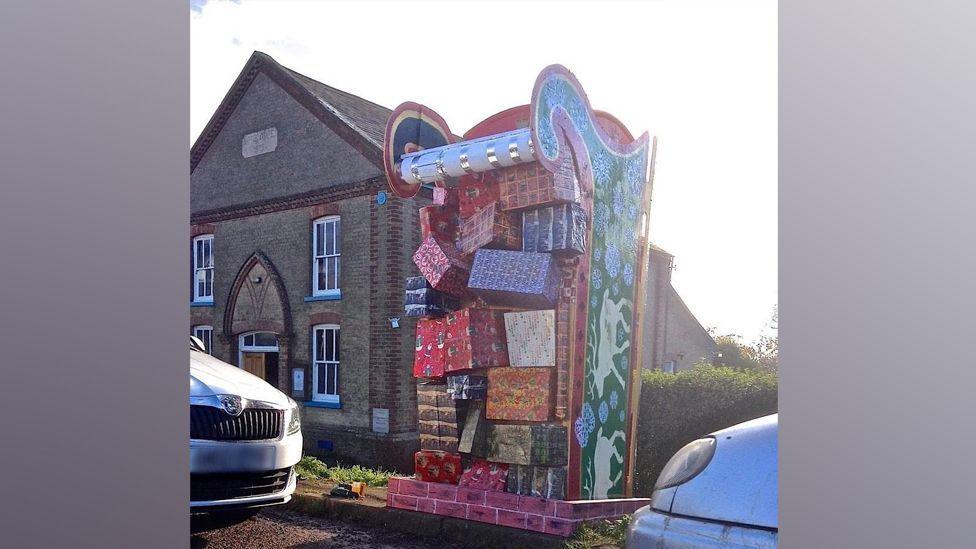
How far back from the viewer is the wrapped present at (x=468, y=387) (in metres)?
3.77

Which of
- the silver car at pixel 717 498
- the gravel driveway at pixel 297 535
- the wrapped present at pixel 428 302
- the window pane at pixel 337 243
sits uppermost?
the window pane at pixel 337 243

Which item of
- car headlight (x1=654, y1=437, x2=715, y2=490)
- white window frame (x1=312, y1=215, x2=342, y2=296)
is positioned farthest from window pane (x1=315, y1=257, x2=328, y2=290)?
car headlight (x1=654, y1=437, x2=715, y2=490)

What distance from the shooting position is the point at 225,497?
3.74m

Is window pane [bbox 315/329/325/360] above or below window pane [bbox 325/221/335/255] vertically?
below

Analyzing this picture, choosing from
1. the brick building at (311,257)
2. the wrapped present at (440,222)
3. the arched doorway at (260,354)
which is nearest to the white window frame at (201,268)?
the brick building at (311,257)

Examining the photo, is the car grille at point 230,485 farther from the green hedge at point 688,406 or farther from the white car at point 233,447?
the green hedge at point 688,406

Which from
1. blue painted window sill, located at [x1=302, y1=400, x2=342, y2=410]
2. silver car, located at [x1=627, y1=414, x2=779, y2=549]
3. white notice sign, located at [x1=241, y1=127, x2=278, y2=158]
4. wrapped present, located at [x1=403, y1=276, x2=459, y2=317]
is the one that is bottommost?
silver car, located at [x1=627, y1=414, x2=779, y2=549]

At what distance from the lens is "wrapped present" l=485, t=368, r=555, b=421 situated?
3656mm

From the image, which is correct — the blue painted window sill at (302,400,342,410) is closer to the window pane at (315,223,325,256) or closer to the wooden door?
the wooden door

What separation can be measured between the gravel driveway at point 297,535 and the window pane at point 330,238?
4.43 ft
